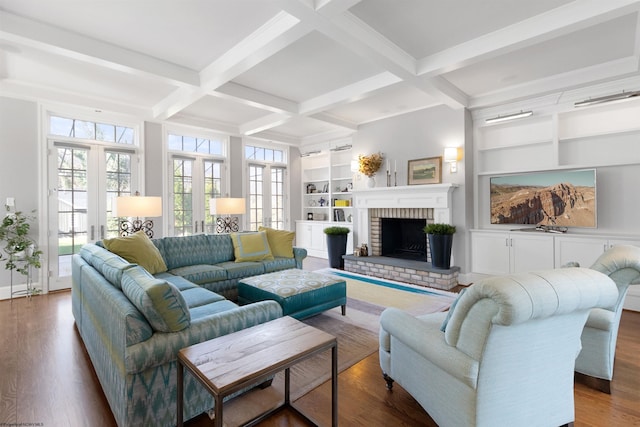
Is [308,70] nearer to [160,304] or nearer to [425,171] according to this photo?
[425,171]

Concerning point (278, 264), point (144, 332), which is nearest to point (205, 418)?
point (144, 332)

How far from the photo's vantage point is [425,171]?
5129 millimetres

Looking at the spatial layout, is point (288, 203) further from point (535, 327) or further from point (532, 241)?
point (535, 327)

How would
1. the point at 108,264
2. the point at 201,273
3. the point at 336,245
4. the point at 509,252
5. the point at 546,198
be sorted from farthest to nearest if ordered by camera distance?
the point at 336,245
the point at 509,252
the point at 546,198
the point at 201,273
the point at 108,264

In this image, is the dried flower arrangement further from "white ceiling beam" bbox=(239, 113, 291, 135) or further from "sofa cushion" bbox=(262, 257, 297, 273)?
"sofa cushion" bbox=(262, 257, 297, 273)

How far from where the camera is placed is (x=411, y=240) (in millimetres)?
5742

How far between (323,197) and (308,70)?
4.05m

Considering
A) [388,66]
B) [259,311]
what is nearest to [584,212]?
[388,66]

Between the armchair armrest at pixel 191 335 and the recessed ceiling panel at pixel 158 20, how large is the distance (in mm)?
2183

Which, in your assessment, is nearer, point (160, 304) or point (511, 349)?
point (511, 349)

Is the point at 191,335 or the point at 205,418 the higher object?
the point at 191,335

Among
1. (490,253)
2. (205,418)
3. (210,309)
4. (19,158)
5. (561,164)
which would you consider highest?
(19,158)

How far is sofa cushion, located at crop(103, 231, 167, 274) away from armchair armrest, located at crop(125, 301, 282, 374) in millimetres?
1977

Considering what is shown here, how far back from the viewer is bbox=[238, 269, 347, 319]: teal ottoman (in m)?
2.92
